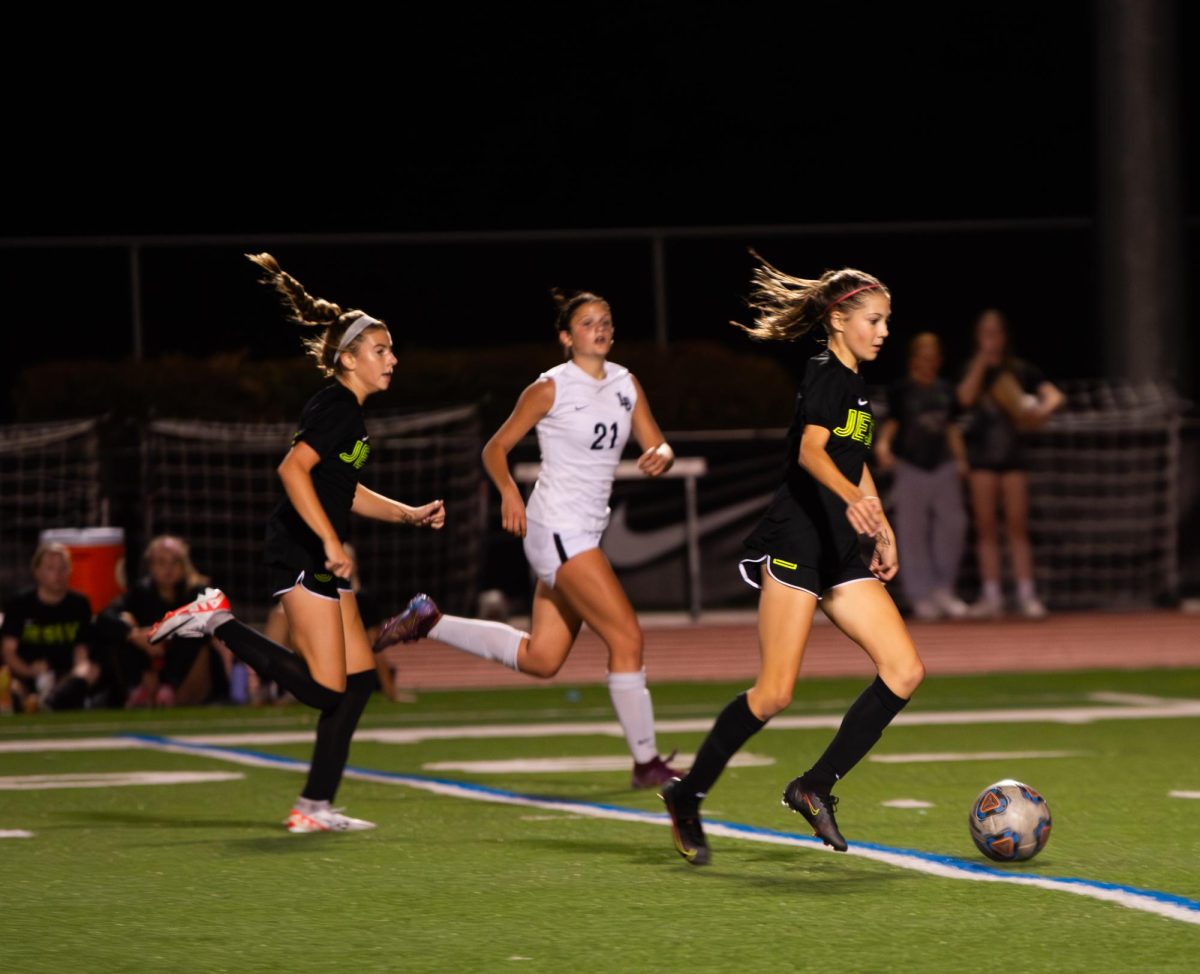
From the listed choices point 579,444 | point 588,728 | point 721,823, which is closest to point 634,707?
point 721,823

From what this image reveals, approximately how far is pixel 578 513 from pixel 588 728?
3.14m

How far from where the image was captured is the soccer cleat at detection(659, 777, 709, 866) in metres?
7.17

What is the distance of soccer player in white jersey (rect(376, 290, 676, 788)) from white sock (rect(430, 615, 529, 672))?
0.05ft

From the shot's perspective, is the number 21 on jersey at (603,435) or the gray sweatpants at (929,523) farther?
the gray sweatpants at (929,523)

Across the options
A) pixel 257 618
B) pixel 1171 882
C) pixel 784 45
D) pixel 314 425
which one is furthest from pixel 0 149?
pixel 1171 882

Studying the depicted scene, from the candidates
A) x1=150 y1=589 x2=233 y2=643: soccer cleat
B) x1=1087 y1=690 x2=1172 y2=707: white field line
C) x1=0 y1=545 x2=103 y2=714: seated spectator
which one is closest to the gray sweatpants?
x1=1087 y1=690 x2=1172 y2=707: white field line

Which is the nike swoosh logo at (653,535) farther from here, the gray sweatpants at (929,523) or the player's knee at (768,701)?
the player's knee at (768,701)

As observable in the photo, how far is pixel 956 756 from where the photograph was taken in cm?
1027

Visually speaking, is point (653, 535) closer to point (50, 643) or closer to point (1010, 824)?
point (50, 643)

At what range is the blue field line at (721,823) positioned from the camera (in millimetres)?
6617

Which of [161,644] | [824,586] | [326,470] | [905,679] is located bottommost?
[161,644]

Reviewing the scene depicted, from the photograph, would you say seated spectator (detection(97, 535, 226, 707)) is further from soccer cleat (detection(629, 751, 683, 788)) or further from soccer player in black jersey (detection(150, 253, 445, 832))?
soccer player in black jersey (detection(150, 253, 445, 832))

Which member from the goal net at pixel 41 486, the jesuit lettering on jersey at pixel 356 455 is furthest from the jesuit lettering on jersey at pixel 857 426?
the goal net at pixel 41 486

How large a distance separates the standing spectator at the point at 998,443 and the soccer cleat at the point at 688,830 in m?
9.64
